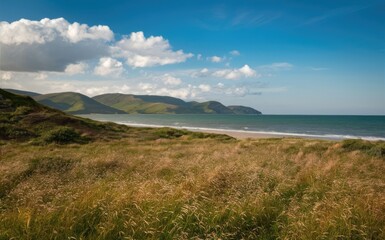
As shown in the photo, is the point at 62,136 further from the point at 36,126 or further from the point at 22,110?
the point at 22,110

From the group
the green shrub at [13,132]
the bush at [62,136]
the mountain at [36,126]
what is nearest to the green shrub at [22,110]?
the mountain at [36,126]

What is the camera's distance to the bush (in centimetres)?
2788

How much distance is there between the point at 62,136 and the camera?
1141 inches

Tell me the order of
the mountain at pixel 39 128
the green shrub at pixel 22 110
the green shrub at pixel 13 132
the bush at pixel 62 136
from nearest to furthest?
the bush at pixel 62 136, the mountain at pixel 39 128, the green shrub at pixel 13 132, the green shrub at pixel 22 110

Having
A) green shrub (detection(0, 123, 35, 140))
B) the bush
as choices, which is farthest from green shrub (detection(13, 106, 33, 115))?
the bush

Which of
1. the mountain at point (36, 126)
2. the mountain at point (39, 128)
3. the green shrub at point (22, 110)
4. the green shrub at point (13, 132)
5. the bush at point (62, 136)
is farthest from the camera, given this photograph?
the green shrub at point (22, 110)

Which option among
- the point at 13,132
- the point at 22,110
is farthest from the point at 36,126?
the point at 22,110

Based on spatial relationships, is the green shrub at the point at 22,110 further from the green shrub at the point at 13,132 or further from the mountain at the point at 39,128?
the green shrub at the point at 13,132

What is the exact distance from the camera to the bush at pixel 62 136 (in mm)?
27881

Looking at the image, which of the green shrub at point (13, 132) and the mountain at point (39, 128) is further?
the green shrub at point (13, 132)

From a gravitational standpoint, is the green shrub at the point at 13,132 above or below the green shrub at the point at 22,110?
below

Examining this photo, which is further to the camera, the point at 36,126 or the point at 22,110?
the point at 22,110

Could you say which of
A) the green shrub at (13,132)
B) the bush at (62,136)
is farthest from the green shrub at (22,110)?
the bush at (62,136)

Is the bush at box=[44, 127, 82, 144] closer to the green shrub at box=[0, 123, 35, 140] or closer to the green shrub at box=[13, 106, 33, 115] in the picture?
the green shrub at box=[0, 123, 35, 140]
